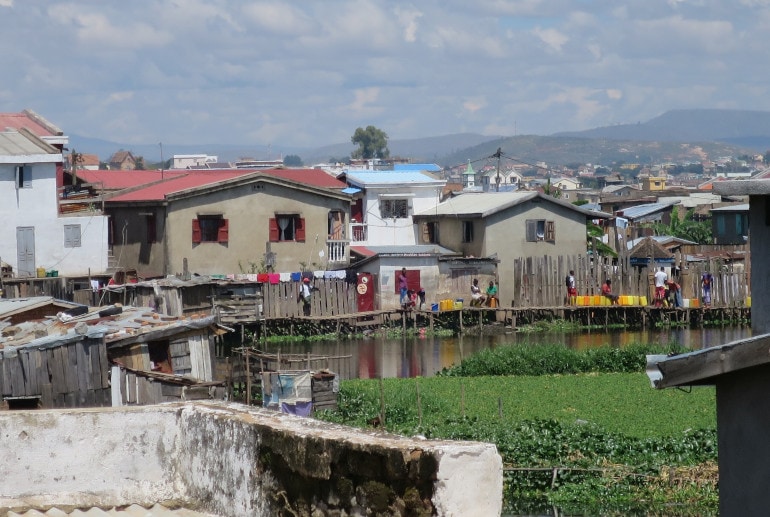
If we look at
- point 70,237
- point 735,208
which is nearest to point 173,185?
point 70,237

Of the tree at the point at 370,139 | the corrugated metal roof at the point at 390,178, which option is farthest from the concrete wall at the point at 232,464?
the tree at the point at 370,139

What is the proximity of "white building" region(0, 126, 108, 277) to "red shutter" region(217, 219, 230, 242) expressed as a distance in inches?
181

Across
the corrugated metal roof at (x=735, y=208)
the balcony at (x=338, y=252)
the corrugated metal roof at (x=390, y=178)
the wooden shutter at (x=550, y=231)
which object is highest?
the corrugated metal roof at (x=390, y=178)

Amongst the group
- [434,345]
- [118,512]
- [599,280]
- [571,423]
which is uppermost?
[599,280]

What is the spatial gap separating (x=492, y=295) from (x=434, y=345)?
5401 mm

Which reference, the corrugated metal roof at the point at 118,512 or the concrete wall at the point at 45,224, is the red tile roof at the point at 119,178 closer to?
the concrete wall at the point at 45,224

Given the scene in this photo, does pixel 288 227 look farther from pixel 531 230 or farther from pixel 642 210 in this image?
pixel 642 210

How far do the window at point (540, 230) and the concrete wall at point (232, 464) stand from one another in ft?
137

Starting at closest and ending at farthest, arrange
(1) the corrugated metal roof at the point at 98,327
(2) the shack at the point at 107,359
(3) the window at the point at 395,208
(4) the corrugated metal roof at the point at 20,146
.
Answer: (2) the shack at the point at 107,359
(1) the corrugated metal roof at the point at 98,327
(4) the corrugated metal roof at the point at 20,146
(3) the window at the point at 395,208

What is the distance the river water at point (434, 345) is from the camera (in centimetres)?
3684

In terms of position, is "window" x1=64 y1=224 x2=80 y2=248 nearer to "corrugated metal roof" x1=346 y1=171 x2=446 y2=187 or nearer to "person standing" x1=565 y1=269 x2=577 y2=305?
"corrugated metal roof" x1=346 y1=171 x2=446 y2=187

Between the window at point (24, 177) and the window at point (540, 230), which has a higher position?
the window at point (24, 177)

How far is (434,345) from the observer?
4216 cm

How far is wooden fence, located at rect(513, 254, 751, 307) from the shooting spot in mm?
46594
